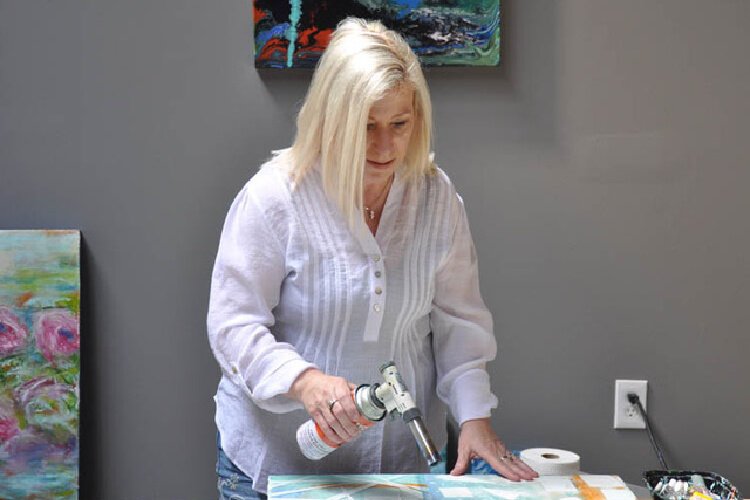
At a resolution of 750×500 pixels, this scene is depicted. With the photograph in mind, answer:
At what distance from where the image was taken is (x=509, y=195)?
2.52 metres

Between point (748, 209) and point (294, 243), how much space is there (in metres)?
1.47

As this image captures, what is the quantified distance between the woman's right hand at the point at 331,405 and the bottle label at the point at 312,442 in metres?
0.02

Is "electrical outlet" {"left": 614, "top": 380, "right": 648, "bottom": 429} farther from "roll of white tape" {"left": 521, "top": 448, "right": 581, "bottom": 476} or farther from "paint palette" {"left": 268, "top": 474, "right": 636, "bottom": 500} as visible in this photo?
"paint palette" {"left": 268, "top": 474, "right": 636, "bottom": 500}

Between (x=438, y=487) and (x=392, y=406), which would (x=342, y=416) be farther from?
(x=438, y=487)

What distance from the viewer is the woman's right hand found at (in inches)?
54.7

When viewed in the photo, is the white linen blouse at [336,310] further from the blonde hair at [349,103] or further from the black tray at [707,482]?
the black tray at [707,482]

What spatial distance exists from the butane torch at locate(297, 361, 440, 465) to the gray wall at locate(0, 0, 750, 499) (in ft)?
3.94

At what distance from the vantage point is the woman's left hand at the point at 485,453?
155cm

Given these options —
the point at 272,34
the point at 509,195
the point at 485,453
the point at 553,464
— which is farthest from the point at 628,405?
the point at 272,34

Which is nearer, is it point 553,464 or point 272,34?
point 553,464

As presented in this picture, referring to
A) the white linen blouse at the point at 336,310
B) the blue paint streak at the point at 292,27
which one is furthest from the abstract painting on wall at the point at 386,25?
the white linen blouse at the point at 336,310

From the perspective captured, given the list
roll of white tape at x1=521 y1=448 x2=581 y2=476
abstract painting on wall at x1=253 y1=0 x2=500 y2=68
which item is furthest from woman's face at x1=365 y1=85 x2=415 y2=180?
abstract painting on wall at x1=253 y1=0 x2=500 y2=68

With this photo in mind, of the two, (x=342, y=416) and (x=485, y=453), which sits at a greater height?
(x=342, y=416)

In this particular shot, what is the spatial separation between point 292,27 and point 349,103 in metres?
1.01
